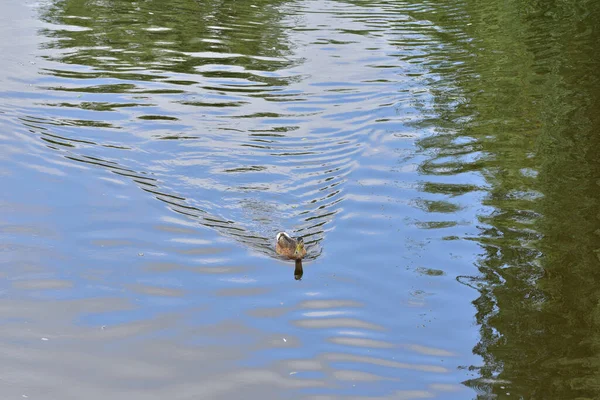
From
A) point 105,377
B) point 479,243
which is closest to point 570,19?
point 479,243

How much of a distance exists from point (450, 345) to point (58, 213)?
5157 mm

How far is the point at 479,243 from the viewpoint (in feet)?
31.9

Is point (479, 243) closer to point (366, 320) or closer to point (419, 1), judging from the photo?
point (366, 320)

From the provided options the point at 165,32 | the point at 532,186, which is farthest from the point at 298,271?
the point at 165,32

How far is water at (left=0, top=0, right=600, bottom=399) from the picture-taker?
7.39 m

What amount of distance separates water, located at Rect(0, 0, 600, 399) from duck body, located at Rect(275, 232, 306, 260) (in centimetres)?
15

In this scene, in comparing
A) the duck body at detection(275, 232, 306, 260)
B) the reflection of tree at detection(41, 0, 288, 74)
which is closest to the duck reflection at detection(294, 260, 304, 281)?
the duck body at detection(275, 232, 306, 260)

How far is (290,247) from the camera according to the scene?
9.22 metres

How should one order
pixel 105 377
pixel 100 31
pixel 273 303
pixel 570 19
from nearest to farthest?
pixel 105 377 < pixel 273 303 < pixel 100 31 < pixel 570 19

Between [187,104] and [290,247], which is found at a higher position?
[187,104]

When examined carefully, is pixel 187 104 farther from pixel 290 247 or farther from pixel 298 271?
pixel 298 271

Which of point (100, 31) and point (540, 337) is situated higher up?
point (100, 31)

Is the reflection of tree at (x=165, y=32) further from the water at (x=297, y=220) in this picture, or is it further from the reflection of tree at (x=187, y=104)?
the water at (x=297, y=220)

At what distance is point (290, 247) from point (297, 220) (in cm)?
143
